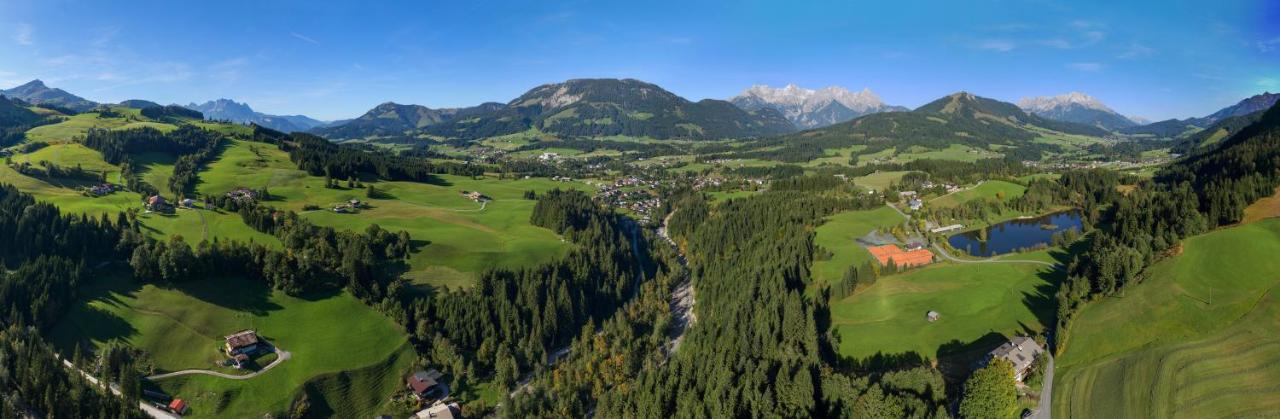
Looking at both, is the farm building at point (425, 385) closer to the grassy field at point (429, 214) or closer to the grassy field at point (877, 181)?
the grassy field at point (429, 214)

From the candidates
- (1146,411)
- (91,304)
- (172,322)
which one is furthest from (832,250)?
(91,304)

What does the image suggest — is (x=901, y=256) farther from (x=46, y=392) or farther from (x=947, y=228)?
(x=46, y=392)

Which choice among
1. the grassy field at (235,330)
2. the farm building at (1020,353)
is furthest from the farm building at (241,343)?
the farm building at (1020,353)

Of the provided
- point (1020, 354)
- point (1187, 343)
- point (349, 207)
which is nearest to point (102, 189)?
point (349, 207)

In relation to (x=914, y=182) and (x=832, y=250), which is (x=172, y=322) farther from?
(x=914, y=182)

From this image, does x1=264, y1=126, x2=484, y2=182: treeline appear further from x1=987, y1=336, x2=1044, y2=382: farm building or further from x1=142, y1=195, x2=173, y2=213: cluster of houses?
A: x1=987, y1=336, x2=1044, y2=382: farm building

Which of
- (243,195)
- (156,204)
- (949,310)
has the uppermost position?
(243,195)
